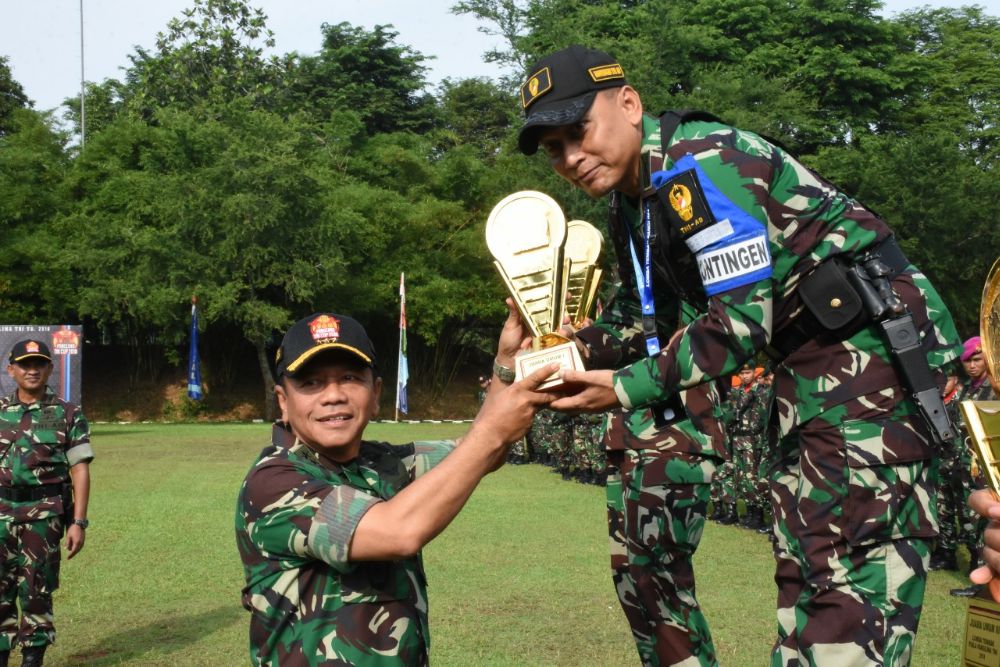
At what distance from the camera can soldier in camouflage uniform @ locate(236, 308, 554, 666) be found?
2484 mm

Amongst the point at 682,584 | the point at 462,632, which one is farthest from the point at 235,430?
the point at 682,584

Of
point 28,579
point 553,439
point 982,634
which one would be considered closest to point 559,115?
point 982,634

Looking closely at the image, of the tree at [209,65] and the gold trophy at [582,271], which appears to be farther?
the tree at [209,65]

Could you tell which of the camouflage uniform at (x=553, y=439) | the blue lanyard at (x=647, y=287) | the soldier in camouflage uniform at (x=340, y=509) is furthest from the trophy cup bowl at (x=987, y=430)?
the camouflage uniform at (x=553, y=439)

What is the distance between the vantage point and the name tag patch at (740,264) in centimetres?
282

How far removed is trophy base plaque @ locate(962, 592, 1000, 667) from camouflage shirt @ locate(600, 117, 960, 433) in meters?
0.89

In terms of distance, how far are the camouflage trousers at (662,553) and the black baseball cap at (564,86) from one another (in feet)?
5.61

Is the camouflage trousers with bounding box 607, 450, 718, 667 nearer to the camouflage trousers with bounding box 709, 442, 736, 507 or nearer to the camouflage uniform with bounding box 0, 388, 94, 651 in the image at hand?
the camouflage uniform with bounding box 0, 388, 94, 651

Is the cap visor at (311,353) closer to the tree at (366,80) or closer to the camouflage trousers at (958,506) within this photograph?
the camouflage trousers at (958,506)

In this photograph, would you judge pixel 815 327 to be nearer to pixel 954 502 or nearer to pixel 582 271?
pixel 582 271

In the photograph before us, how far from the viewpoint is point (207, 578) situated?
29.3ft

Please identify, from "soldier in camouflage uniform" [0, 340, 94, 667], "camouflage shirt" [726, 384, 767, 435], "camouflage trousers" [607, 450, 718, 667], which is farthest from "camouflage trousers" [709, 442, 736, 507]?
"camouflage trousers" [607, 450, 718, 667]

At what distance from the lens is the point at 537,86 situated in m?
3.26

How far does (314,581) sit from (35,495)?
5.10m
